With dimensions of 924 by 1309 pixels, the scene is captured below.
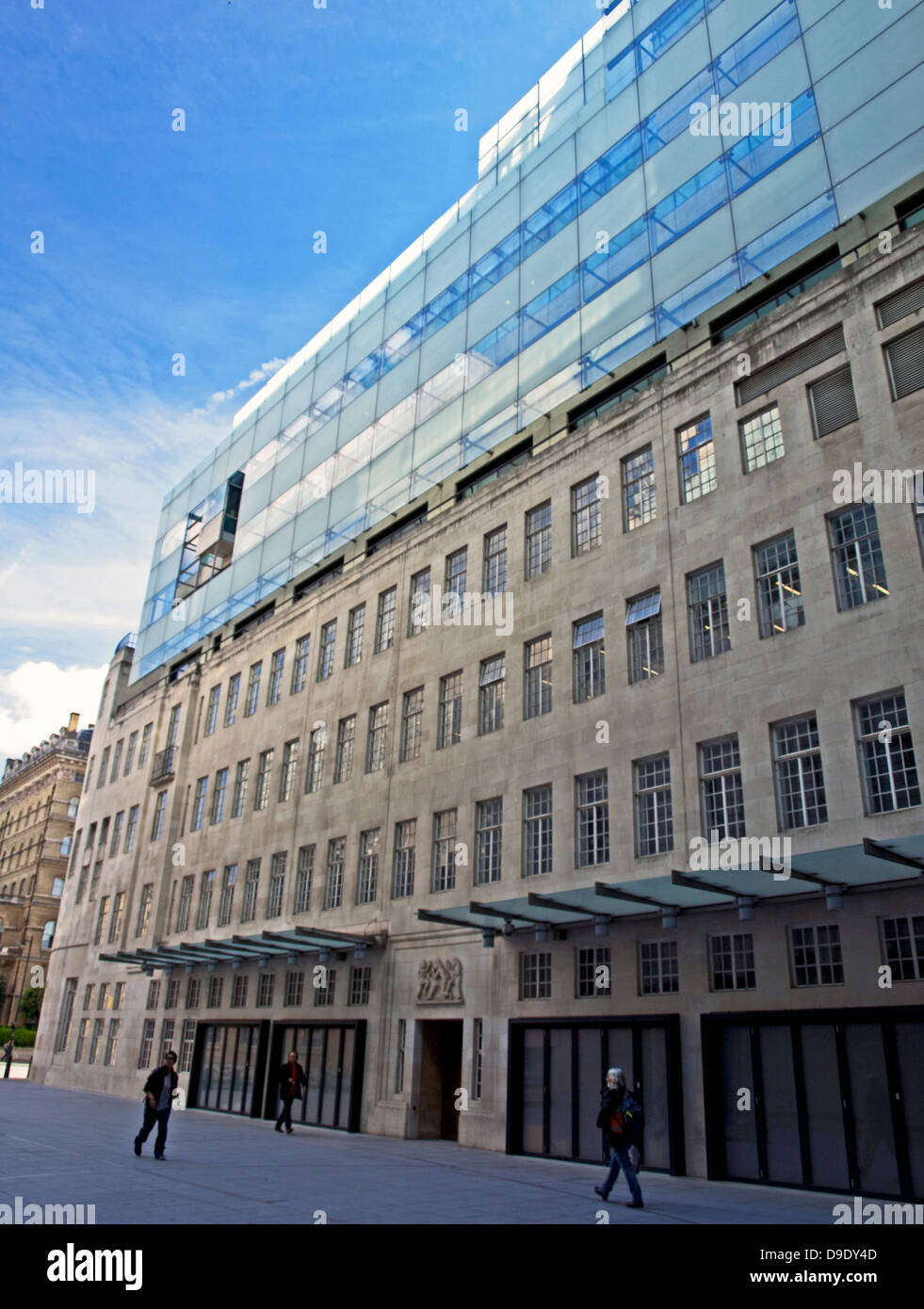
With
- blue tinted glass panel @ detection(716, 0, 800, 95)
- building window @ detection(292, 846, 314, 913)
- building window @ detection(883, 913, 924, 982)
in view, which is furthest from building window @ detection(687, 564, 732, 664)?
building window @ detection(292, 846, 314, 913)

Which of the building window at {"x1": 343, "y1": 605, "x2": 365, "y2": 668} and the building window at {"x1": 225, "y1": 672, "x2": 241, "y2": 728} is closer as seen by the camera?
the building window at {"x1": 343, "y1": 605, "x2": 365, "y2": 668}

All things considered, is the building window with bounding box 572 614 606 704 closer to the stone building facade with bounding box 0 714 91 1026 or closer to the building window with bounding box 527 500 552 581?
the building window with bounding box 527 500 552 581

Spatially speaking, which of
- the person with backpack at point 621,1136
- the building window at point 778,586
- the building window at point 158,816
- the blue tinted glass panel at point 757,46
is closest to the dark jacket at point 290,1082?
the person with backpack at point 621,1136

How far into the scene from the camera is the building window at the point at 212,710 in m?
45.4

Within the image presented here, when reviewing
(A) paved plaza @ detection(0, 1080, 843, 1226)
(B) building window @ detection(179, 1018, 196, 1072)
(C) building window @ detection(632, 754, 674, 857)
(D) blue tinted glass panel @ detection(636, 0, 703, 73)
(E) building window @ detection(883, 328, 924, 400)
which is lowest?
(A) paved plaza @ detection(0, 1080, 843, 1226)

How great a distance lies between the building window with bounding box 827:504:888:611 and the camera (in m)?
19.7

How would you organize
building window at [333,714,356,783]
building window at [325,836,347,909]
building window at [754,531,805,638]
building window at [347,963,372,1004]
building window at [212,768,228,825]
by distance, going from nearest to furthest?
building window at [754,531,805,638], building window at [347,963,372,1004], building window at [325,836,347,909], building window at [333,714,356,783], building window at [212,768,228,825]

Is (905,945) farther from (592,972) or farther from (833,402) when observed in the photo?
(833,402)

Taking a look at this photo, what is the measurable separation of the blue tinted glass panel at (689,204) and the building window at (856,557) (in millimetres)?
11439

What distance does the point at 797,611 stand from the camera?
21.0m

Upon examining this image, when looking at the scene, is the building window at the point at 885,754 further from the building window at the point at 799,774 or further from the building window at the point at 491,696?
the building window at the point at 491,696

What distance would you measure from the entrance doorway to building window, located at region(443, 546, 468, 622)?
41.7 ft

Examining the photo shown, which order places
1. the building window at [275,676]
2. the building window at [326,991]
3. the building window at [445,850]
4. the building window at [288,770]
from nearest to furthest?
1. the building window at [445,850]
2. the building window at [326,991]
3. the building window at [288,770]
4. the building window at [275,676]

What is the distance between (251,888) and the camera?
1517 inches
